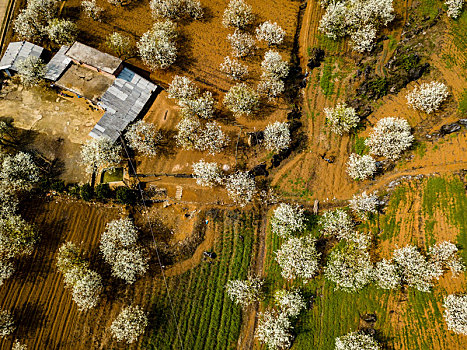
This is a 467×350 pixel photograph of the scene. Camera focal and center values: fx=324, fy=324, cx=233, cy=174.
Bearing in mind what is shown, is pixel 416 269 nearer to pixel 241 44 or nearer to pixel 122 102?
pixel 241 44

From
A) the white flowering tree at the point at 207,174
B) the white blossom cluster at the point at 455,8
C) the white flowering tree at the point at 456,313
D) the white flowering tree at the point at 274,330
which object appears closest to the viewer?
the white flowering tree at the point at 456,313

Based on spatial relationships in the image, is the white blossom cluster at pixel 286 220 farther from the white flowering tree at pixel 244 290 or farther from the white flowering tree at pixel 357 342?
the white flowering tree at pixel 357 342

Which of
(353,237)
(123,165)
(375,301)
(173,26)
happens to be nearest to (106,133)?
(123,165)

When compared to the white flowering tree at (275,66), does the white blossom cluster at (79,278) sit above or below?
below

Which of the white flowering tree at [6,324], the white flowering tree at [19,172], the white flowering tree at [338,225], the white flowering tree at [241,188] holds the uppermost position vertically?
the white flowering tree at [241,188]

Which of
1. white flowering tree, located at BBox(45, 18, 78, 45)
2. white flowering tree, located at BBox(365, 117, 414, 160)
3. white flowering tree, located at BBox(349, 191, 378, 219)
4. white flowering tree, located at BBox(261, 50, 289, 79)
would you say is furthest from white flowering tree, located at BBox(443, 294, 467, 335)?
white flowering tree, located at BBox(45, 18, 78, 45)

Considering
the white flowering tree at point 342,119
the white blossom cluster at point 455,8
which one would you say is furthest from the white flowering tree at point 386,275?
the white blossom cluster at point 455,8

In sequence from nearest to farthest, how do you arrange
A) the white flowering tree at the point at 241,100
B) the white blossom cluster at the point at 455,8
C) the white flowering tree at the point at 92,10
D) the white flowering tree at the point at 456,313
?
the white flowering tree at the point at 456,313 < the white flowering tree at the point at 241,100 < the white blossom cluster at the point at 455,8 < the white flowering tree at the point at 92,10

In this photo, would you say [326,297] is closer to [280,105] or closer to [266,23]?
[280,105]
